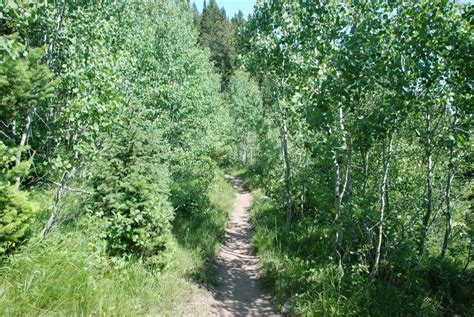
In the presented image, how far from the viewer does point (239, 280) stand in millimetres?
8070

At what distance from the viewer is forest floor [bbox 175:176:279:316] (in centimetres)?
641

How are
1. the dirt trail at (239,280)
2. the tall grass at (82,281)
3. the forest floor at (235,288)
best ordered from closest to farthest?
the tall grass at (82,281), the forest floor at (235,288), the dirt trail at (239,280)

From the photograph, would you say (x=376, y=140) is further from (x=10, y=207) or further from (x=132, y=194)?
(x=10, y=207)

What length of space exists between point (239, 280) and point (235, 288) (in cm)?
44

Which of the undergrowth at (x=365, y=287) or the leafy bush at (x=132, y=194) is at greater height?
the leafy bush at (x=132, y=194)

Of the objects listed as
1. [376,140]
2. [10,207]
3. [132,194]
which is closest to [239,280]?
[132,194]

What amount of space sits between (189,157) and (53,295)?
26.2 feet

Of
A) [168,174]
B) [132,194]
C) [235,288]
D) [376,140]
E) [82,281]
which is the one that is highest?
[376,140]

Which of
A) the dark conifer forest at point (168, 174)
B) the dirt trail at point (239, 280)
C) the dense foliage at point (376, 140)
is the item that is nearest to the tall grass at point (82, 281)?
the dark conifer forest at point (168, 174)

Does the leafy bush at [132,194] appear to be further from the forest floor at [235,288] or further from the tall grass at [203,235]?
A: the tall grass at [203,235]

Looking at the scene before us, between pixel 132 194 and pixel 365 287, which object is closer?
pixel 132 194

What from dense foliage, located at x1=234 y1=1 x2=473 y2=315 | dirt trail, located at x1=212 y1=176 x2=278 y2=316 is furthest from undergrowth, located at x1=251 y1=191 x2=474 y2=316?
dirt trail, located at x1=212 y1=176 x2=278 y2=316

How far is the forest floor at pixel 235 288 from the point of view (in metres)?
6.41

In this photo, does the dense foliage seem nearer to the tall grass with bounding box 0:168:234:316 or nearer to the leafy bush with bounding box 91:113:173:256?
the tall grass with bounding box 0:168:234:316
